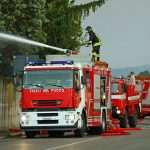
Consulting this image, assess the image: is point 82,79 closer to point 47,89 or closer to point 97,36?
point 47,89

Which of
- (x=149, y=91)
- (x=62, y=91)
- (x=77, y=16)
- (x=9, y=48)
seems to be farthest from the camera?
(x=149, y=91)

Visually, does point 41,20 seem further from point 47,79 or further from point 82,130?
point 82,130

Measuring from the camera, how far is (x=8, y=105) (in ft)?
107

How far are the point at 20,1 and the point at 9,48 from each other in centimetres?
344

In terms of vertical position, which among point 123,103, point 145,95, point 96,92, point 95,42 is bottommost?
point 123,103

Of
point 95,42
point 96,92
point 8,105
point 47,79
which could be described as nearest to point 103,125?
point 96,92

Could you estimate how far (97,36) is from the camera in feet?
99.4

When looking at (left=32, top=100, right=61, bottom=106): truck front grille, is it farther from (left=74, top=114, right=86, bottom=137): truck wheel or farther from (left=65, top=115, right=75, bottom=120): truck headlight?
(left=74, top=114, right=86, bottom=137): truck wheel

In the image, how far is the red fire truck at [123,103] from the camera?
117 feet

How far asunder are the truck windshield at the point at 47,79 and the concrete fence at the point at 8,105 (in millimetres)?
5312

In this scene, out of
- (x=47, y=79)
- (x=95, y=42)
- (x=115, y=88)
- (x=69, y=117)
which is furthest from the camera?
(x=115, y=88)

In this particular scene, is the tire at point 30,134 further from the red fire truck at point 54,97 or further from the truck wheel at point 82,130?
the truck wheel at point 82,130

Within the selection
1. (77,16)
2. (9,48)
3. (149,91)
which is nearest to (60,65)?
(9,48)

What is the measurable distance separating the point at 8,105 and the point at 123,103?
254 inches
